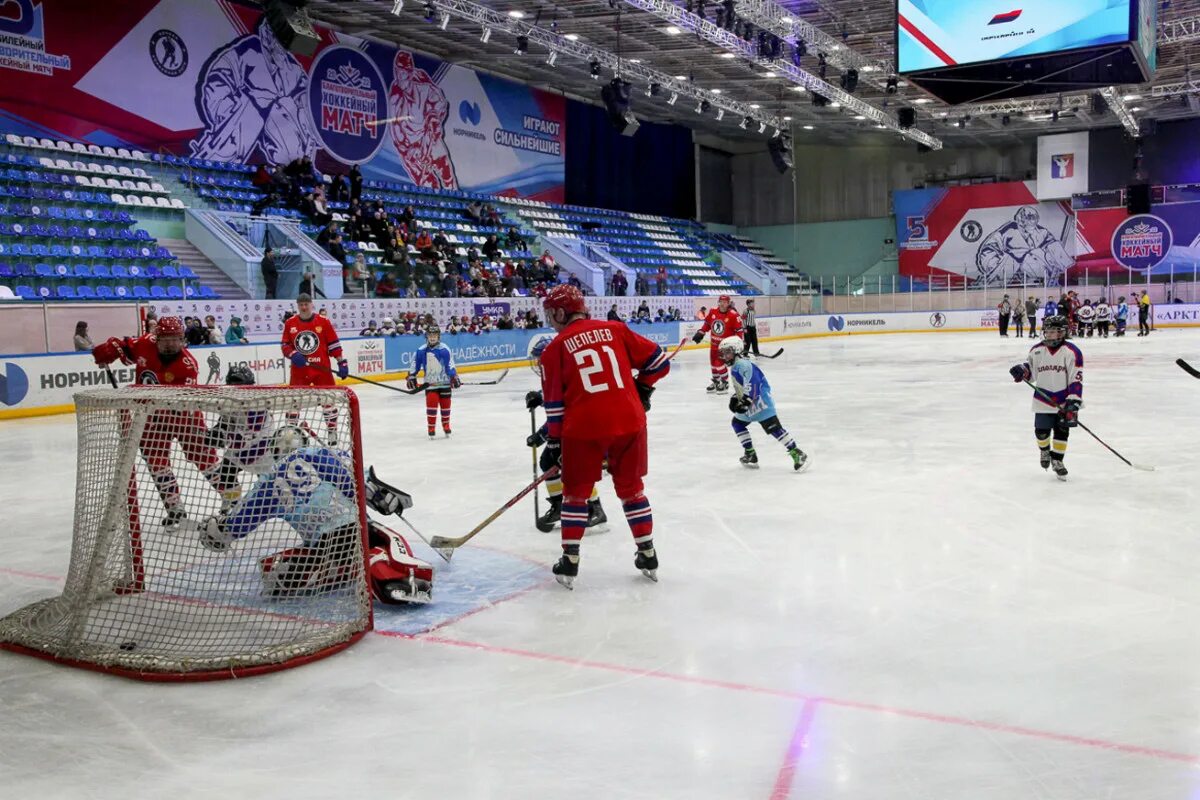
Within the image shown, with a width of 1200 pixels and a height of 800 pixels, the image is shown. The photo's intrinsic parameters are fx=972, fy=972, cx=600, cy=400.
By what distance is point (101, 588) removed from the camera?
371 cm

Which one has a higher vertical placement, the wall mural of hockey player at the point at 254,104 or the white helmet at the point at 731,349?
the wall mural of hockey player at the point at 254,104

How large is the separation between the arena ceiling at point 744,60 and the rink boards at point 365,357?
5906 mm

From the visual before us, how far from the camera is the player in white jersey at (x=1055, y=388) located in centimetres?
662

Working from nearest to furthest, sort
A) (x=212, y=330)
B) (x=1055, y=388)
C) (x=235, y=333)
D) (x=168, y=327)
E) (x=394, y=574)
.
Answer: (x=394, y=574)
(x=168, y=327)
(x=1055, y=388)
(x=212, y=330)
(x=235, y=333)

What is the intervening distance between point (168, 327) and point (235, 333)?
9.88 m

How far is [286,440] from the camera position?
12.7 ft

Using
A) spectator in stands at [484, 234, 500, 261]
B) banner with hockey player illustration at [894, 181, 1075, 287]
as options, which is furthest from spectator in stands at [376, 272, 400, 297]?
banner with hockey player illustration at [894, 181, 1075, 287]

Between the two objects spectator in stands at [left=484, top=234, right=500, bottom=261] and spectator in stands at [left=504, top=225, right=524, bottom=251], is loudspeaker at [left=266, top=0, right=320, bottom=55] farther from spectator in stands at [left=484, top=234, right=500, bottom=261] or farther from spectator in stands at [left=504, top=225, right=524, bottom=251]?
spectator in stands at [left=504, top=225, right=524, bottom=251]

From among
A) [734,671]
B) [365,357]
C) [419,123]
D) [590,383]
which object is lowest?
[734,671]

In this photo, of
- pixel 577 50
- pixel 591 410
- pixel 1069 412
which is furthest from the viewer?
pixel 577 50

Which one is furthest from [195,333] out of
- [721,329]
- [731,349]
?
[731,349]

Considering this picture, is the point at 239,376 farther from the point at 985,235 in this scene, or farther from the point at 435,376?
the point at 985,235

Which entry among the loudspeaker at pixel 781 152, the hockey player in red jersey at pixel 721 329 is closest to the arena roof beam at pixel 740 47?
the loudspeaker at pixel 781 152

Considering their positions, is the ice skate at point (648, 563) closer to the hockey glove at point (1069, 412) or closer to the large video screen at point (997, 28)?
the hockey glove at point (1069, 412)
